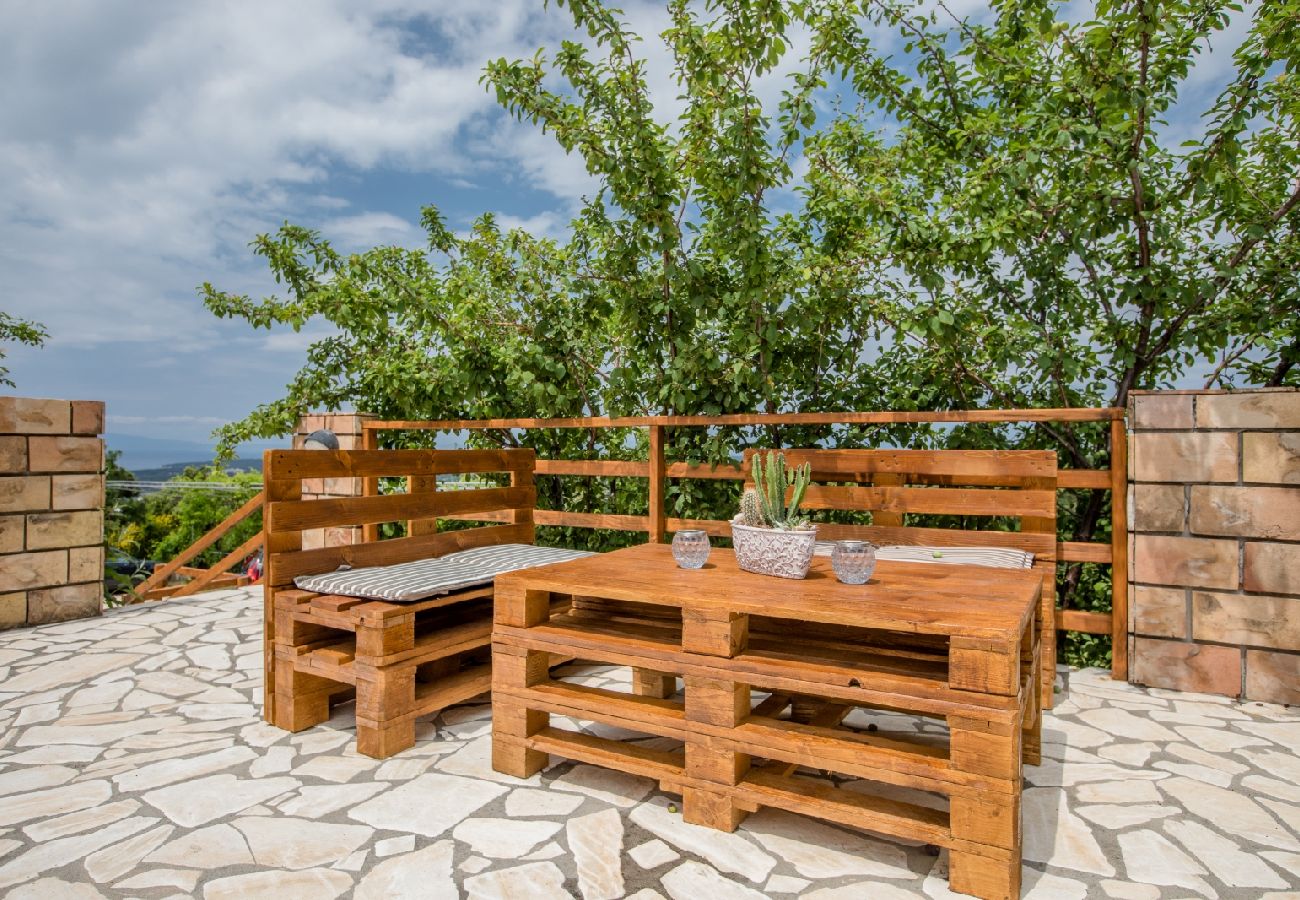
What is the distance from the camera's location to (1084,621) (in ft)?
12.0

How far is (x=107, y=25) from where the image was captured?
4844mm

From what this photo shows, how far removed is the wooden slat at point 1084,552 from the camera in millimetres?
3586

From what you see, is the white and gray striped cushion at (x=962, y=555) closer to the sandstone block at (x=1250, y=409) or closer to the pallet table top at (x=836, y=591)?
the pallet table top at (x=836, y=591)

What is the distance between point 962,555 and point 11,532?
231 inches

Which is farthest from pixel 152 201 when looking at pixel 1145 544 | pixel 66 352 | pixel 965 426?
pixel 1145 544

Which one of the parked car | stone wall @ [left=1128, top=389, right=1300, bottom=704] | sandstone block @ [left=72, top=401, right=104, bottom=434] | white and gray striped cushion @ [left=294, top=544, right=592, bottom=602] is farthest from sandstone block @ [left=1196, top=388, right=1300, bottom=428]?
the parked car

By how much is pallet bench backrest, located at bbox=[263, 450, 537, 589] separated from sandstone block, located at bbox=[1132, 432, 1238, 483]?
321 centimetres

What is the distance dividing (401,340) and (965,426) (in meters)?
4.59

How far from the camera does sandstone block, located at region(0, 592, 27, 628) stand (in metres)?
4.63

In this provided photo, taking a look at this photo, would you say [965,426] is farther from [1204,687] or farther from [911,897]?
[911,897]

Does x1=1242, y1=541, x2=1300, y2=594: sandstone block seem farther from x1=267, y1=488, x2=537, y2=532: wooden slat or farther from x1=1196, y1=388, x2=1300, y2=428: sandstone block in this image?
x1=267, y1=488, x2=537, y2=532: wooden slat

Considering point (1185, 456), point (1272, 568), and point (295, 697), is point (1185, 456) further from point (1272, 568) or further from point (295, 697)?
point (295, 697)

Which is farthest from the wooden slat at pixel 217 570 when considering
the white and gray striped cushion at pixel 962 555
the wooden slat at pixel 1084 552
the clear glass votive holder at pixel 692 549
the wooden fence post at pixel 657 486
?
the wooden slat at pixel 1084 552

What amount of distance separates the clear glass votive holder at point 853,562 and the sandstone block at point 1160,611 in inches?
85.8
